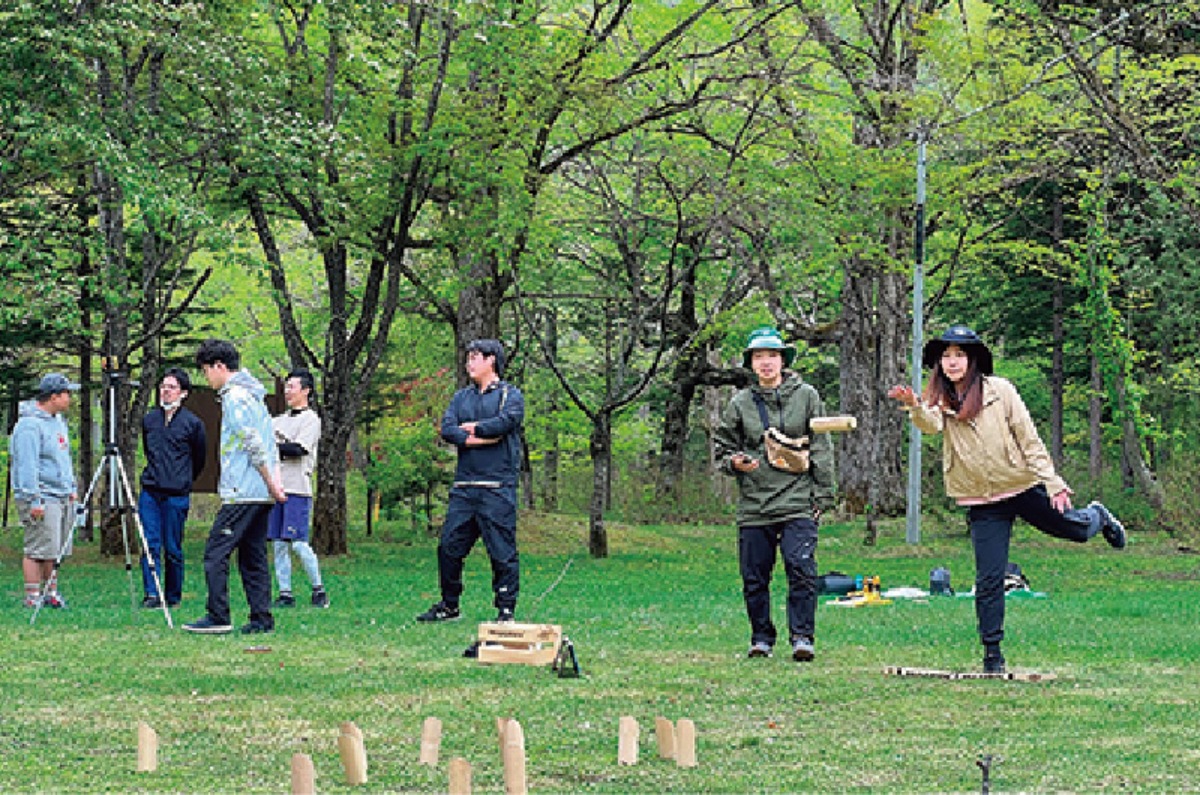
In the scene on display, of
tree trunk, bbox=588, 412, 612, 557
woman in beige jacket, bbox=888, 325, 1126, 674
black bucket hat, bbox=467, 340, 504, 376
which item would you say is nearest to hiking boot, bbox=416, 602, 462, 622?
black bucket hat, bbox=467, 340, 504, 376

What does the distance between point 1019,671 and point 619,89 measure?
15715mm

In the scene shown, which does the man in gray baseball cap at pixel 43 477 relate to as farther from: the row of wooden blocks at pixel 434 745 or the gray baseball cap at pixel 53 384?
the row of wooden blocks at pixel 434 745

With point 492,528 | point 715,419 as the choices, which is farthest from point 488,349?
point 715,419

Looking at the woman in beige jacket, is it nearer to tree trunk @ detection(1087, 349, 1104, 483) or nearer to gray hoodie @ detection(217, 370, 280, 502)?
gray hoodie @ detection(217, 370, 280, 502)

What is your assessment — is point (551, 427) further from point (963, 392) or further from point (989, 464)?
point (989, 464)

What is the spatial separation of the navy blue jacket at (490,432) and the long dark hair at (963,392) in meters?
3.17

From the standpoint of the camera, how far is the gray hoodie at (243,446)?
40.7ft

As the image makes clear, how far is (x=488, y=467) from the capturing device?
12.4 metres

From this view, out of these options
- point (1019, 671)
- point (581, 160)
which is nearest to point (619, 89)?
point (581, 160)

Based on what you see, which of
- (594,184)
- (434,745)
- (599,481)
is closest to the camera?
(434,745)

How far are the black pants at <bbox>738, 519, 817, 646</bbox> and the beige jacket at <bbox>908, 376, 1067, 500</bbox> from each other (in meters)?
1.15

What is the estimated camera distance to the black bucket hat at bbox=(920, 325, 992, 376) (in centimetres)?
1012

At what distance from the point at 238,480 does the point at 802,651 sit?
13.8 ft

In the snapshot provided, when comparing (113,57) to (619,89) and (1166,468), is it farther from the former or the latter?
(1166,468)
